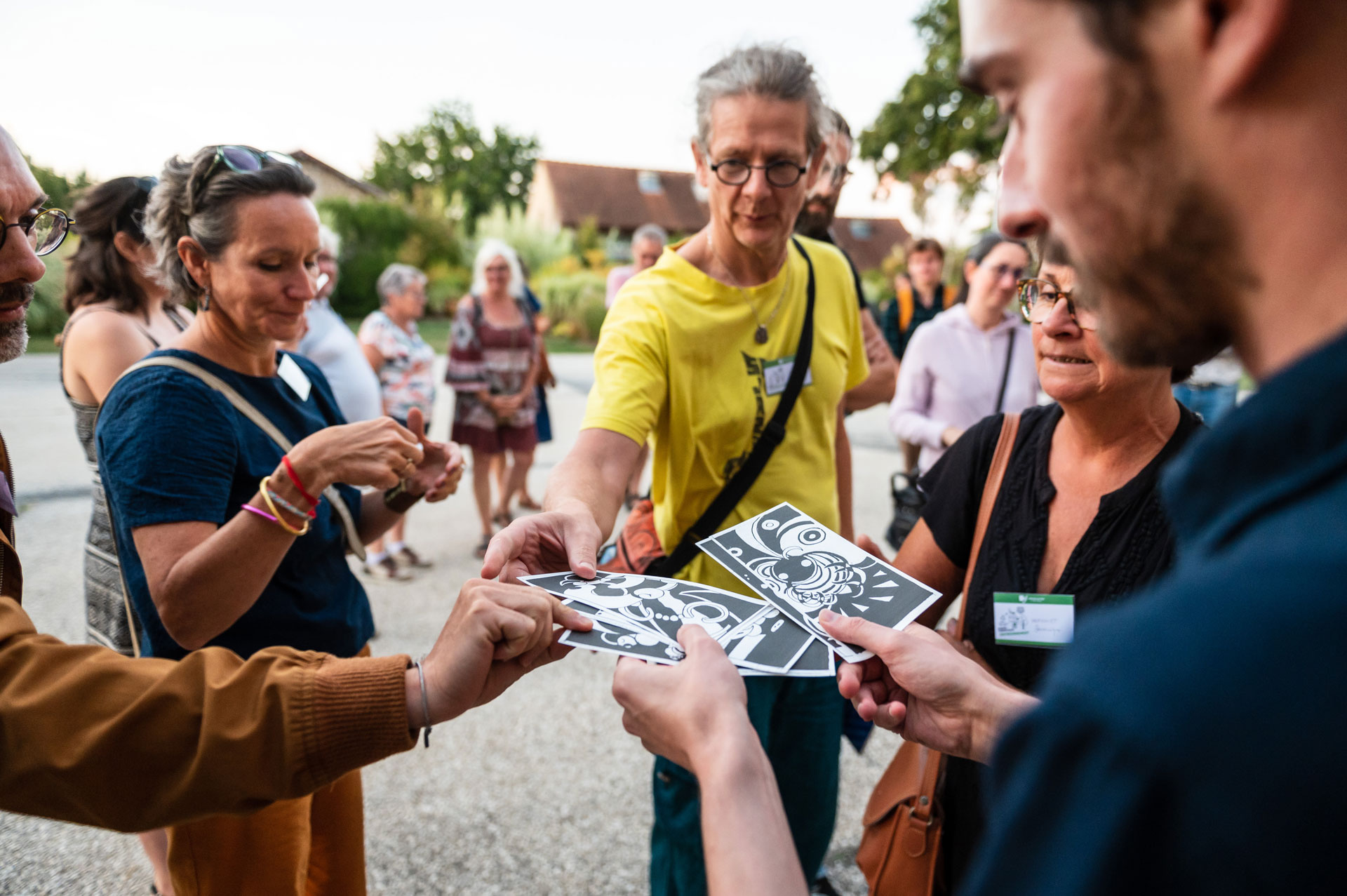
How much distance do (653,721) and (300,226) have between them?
179 cm

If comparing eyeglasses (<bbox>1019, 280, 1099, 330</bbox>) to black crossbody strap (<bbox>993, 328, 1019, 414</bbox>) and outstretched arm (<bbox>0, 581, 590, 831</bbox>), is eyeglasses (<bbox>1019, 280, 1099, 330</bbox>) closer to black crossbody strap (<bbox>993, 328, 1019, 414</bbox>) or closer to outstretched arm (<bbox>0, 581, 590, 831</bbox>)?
outstretched arm (<bbox>0, 581, 590, 831</bbox>)

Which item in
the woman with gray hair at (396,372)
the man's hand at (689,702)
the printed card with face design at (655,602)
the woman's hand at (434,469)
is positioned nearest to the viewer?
the man's hand at (689,702)

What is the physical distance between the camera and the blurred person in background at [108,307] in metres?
2.70

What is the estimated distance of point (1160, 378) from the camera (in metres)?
1.73

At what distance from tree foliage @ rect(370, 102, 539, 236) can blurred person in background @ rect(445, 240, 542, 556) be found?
56.1 m

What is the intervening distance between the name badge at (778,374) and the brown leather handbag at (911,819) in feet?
2.07

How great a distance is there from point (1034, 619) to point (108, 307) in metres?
3.15

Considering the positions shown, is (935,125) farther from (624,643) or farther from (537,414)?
(624,643)

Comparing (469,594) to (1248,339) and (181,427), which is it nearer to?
(181,427)

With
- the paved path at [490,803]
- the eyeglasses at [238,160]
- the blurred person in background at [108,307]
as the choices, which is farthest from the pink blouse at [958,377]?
the blurred person in background at [108,307]

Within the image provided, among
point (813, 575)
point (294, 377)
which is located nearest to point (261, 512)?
point (294, 377)

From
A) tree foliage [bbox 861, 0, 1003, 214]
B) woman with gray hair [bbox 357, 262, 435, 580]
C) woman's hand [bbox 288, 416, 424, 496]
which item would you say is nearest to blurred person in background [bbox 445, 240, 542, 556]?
woman with gray hair [bbox 357, 262, 435, 580]

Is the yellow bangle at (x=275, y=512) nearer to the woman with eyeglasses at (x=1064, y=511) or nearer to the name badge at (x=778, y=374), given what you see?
the name badge at (x=778, y=374)

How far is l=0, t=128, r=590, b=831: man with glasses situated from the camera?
1.11m
